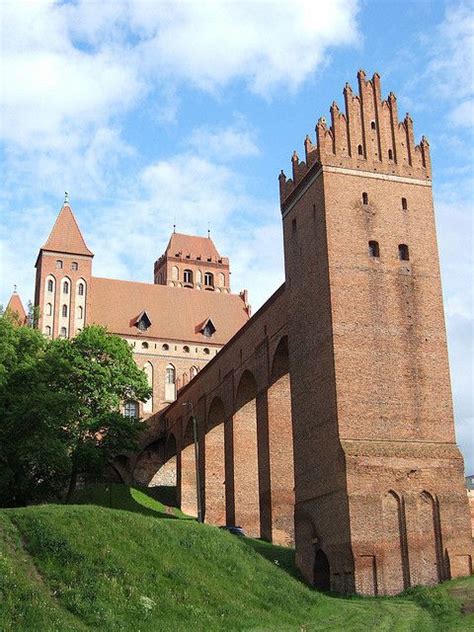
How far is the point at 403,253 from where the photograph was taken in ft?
96.5

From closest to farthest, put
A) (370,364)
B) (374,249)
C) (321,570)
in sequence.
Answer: (321,570) → (370,364) → (374,249)

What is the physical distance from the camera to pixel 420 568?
81.7 ft

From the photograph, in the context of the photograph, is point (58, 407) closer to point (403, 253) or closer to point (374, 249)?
point (374, 249)

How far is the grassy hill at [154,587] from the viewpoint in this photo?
50.6 ft

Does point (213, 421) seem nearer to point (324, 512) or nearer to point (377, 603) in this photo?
point (324, 512)

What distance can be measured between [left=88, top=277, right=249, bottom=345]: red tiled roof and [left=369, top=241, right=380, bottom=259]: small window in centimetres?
3457

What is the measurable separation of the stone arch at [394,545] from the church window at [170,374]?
37255 mm

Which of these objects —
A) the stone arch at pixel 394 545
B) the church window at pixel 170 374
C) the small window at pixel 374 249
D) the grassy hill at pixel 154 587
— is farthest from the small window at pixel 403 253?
the church window at pixel 170 374

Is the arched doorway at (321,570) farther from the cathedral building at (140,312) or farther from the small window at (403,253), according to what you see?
the cathedral building at (140,312)

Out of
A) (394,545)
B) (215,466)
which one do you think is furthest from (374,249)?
(215,466)

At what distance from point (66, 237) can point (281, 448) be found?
34336 millimetres

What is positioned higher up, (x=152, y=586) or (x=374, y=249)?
(x=374, y=249)

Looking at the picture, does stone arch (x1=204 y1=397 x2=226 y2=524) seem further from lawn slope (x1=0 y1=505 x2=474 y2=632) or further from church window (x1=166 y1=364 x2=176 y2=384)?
lawn slope (x1=0 y1=505 x2=474 y2=632)

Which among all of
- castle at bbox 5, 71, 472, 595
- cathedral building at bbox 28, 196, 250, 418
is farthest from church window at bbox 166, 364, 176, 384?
castle at bbox 5, 71, 472, 595
